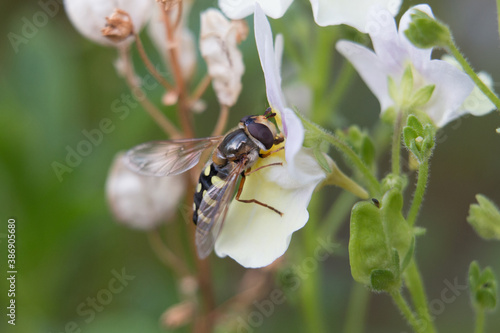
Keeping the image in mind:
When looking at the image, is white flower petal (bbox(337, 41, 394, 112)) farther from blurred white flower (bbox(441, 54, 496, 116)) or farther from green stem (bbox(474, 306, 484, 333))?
green stem (bbox(474, 306, 484, 333))

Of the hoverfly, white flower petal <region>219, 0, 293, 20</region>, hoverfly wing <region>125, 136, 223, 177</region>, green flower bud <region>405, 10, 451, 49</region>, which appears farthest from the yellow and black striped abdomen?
green flower bud <region>405, 10, 451, 49</region>

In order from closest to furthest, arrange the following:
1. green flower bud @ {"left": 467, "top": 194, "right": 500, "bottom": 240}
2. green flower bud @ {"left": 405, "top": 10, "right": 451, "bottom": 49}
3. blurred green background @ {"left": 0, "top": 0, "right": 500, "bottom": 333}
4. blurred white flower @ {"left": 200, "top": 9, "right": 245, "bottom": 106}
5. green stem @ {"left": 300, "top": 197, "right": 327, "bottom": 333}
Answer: green flower bud @ {"left": 405, "top": 10, "right": 451, "bottom": 49}, green flower bud @ {"left": 467, "top": 194, "right": 500, "bottom": 240}, blurred white flower @ {"left": 200, "top": 9, "right": 245, "bottom": 106}, green stem @ {"left": 300, "top": 197, "right": 327, "bottom": 333}, blurred green background @ {"left": 0, "top": 0, "right": 500, "bottom": 333}

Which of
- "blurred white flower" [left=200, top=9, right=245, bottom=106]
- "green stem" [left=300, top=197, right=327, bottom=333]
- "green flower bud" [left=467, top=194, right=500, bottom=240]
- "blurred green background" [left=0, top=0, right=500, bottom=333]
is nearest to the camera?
"green flower bud" [left=467, top=194, right=500, bottom=240]

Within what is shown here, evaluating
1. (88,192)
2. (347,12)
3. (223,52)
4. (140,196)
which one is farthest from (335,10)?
(88,192)

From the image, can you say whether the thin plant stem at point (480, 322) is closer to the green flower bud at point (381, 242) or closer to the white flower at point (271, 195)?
the green flower bud at point (381, 242)

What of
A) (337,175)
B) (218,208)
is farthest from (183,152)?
(337,175)

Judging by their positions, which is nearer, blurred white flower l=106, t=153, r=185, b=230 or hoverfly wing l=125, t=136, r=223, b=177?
hoverfly wing l=125, t=136, r=223, b=177
